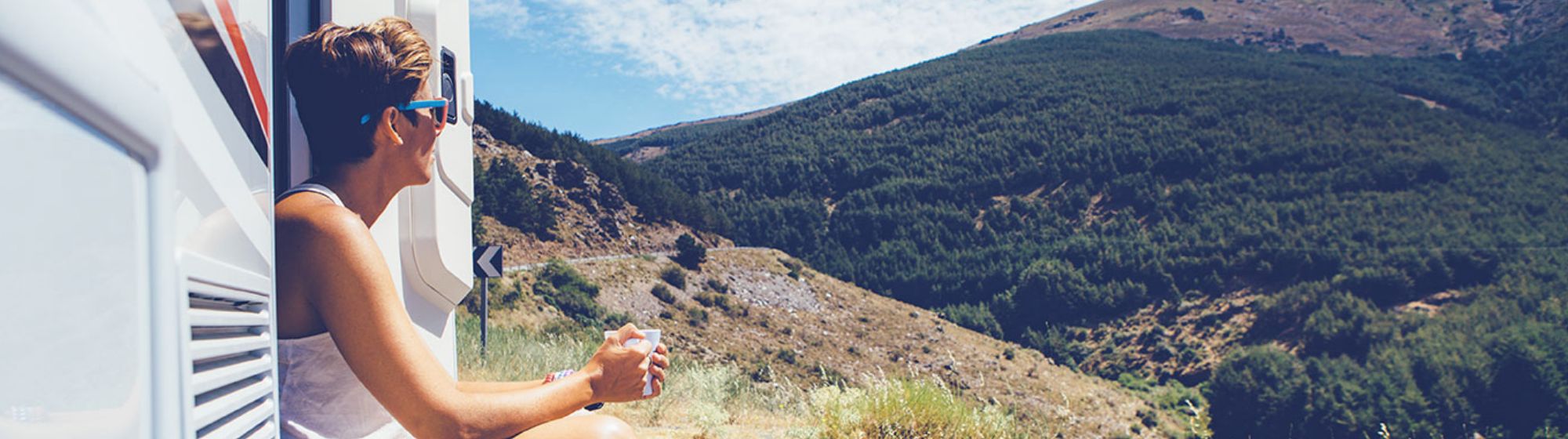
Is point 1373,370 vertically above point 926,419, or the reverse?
point 926,419

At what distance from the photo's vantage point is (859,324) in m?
36.5

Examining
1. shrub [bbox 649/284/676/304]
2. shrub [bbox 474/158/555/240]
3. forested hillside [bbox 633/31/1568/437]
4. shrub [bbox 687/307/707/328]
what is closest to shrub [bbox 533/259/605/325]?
shrub [bbox 474/158/555/240]

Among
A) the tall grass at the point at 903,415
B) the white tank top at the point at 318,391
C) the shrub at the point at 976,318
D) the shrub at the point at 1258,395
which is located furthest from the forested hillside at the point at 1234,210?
the white tank top at the point at 318,391

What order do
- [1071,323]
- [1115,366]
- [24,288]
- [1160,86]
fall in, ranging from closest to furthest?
[24,288], [1115,366], [1071,323], [1160,86]

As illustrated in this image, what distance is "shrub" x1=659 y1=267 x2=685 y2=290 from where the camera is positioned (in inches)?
1236

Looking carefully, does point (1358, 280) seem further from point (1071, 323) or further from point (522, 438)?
point (522, 438)

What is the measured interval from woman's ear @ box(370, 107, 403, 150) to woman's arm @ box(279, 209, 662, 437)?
254 mm

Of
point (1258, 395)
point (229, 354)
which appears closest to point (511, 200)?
point (229, 354)

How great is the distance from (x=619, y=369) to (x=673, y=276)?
98.9 ft

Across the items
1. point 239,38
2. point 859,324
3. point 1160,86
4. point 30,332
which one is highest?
point 1160,86

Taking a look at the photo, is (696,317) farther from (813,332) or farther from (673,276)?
(813,332)

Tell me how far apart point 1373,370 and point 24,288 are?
148 ft

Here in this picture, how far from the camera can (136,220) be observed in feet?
2.62

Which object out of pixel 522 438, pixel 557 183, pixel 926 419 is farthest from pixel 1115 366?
pixel 522 438
